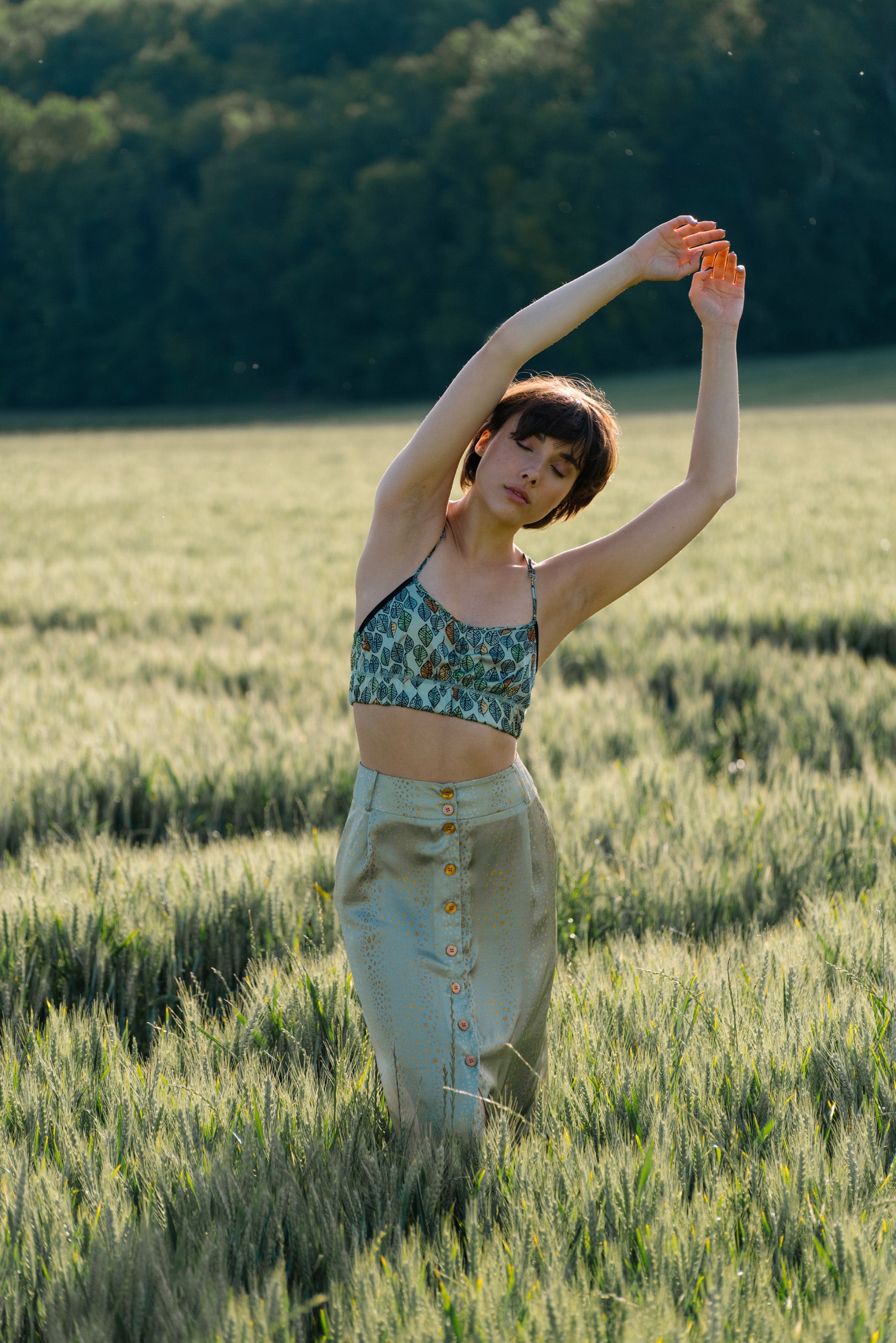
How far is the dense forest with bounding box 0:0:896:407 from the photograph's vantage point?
5228 cm

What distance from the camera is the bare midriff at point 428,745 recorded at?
219 cm

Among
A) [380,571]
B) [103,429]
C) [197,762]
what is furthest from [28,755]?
[103,429]

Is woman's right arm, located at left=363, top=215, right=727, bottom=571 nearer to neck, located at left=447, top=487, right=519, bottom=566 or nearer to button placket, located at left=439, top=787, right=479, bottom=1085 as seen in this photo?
neck, located at left=447, top=487, right=519, bottom=566

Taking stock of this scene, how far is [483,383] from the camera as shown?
207 cm

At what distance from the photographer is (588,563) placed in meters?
2.38

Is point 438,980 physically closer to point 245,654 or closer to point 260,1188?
point 260,1188

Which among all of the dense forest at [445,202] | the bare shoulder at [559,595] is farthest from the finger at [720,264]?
the dense forest at [445,202]

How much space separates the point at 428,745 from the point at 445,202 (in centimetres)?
5645

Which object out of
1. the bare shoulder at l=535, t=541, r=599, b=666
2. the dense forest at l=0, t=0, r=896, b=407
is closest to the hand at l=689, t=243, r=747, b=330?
the bare shoulder at l=535, t=541, r=599, b=666

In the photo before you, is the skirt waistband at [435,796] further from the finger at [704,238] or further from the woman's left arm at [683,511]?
the finger at [704,238]

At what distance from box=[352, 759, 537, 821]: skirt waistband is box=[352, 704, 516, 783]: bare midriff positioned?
17 millimetres

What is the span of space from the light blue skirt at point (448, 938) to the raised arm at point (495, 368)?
507 mm

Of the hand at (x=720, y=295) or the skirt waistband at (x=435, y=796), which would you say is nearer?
the skirt waistband at (x=435, y=796)

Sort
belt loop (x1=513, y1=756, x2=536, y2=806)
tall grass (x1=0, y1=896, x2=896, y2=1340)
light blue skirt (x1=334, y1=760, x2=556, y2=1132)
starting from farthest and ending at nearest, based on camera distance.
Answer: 1. belt loop (x1=513, y1=756, x2=536, y2=806)
2. light blue skirt (x1=334, y1=760, x2=556, y2=1132)
3. tall grass (x1=0, y1=896, x2=896, y2=1340)
